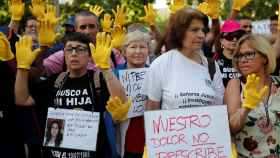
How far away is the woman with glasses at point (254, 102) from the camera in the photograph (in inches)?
134

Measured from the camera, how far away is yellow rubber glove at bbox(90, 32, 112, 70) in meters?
3.76

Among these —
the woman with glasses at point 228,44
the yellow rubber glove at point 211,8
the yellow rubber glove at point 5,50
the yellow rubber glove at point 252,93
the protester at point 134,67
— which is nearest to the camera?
the yellow rubber glove at point 252,93

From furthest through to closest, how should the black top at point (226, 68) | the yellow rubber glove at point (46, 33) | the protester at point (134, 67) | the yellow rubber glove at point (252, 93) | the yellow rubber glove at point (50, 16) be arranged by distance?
the black top at point (226, 68)
the yellow rubber glove at point (50, 16)
the yellow rubber glove at point (46, 33)
the protester at point (134, 67)
the yellow rubber glove at point (252, 93)

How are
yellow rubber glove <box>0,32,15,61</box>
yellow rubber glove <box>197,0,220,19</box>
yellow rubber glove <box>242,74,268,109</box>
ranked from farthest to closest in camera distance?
yellow rubber glove <box>197,0,220,19</box> → yellow rubber glove <box>0,32,15,61</box> → yellow rubber glove <box>242,74,268,109</box>

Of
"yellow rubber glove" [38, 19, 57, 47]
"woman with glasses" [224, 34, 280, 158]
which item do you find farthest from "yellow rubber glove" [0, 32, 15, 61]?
"woman with glasses" [224, 34, 280, 158]

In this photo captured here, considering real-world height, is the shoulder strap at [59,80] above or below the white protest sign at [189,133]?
above

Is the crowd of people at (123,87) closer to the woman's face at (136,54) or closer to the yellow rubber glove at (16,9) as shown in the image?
the woman's face at (136,54)

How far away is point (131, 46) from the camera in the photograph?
439 centimetres

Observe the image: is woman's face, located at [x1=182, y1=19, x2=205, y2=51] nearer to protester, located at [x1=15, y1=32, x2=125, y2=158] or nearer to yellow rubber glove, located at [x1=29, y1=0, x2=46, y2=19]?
protester, located at [x1=15, y1=32, x2=125, y2=158]

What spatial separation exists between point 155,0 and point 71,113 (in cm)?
1075

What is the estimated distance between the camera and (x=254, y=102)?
336cm

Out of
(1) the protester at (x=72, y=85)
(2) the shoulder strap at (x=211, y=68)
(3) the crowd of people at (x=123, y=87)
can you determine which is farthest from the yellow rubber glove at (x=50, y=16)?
(2) the shoulder strap at (x=211, y=68)

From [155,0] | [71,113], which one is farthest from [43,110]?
[155,0]

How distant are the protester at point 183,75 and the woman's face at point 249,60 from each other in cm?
24
